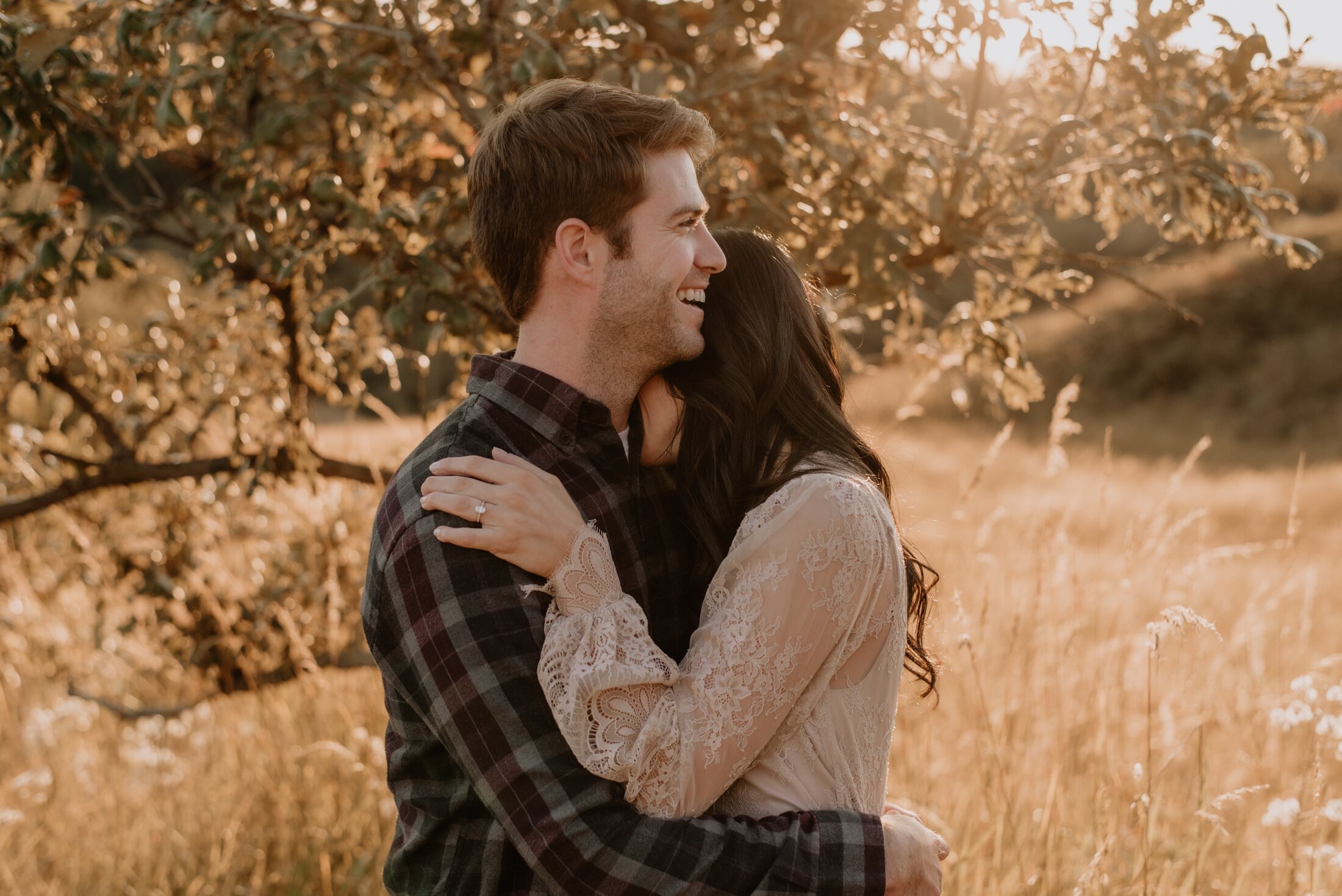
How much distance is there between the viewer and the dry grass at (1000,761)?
292 centimetres

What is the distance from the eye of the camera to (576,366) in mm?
1994

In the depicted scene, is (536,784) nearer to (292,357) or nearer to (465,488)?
(465,488)

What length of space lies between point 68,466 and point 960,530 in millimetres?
5410

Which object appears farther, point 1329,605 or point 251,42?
point 1329,605

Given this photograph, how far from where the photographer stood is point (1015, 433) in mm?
19922

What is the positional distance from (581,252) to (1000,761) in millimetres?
1635

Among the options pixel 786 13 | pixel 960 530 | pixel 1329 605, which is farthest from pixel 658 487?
pixel 1329 605

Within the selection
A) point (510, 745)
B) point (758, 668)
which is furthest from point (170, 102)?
point (758, 668)

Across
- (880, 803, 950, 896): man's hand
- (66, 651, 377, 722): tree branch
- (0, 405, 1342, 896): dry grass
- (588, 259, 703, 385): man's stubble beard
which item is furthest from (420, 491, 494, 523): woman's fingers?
(66, 651, 377, 722): tree branch

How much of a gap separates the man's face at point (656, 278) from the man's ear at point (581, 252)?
20mm

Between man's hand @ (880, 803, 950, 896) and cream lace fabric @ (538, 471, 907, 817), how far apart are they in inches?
3.1

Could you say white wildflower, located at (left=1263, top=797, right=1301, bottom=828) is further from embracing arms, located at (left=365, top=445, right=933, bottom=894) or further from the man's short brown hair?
the man's short brown hair

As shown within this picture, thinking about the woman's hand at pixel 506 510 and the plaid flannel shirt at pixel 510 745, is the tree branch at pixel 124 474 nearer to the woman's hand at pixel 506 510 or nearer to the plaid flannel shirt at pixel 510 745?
the plaid flannel shirt at pixel 510 745

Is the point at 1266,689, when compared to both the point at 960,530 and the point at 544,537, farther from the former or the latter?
the point at 960,530
